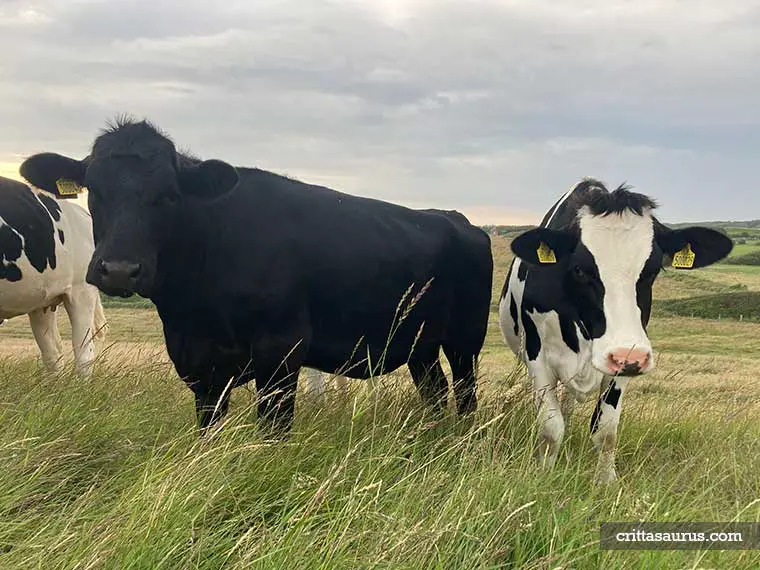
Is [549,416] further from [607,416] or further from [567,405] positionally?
[567,405]

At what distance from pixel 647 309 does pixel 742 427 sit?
2.34 meters

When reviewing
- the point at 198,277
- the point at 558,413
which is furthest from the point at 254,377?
the point at 558,413

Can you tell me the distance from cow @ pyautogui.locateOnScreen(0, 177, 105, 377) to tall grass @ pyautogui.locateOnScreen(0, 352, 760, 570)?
9.37ft

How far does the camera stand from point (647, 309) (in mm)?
5035

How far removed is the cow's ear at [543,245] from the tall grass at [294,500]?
1.00 metres

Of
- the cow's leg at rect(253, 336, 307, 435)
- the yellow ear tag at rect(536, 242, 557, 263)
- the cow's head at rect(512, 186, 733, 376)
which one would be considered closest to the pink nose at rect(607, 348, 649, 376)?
the cow's head at rect(512, 186, 733, 376)

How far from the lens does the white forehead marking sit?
4.63m

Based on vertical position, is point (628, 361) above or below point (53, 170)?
below

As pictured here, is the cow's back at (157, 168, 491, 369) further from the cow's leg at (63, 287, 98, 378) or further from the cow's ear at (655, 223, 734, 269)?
the cow's leg at (63, 287, 98, 378)

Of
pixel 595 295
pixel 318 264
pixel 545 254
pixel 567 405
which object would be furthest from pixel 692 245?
pixel 318 264

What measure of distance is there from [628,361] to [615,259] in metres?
0.78

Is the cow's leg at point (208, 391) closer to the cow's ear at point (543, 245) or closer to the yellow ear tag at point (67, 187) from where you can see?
the yellow ear tag at point (67, 187)

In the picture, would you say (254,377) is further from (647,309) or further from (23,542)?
(647,309)

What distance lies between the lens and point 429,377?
636 centimetres
